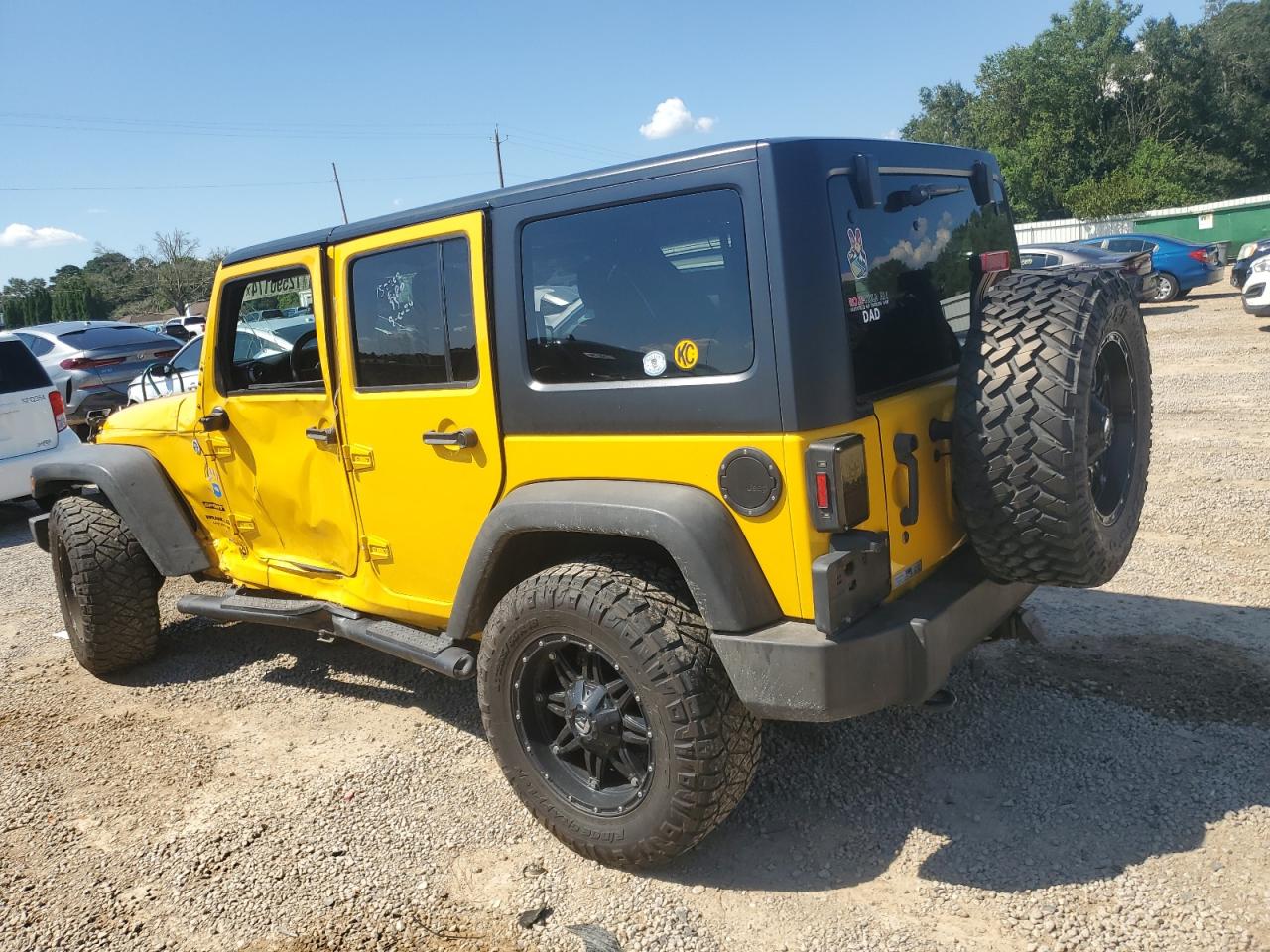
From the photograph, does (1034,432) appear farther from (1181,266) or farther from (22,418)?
(1181,266)

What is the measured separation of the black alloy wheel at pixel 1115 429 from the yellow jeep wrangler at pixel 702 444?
11 millimetres

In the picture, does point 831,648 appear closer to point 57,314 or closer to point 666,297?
point 666,297

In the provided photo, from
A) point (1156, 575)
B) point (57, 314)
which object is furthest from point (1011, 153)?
point (57, 314)

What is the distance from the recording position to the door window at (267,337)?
3.73m

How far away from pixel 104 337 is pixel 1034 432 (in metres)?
12.2

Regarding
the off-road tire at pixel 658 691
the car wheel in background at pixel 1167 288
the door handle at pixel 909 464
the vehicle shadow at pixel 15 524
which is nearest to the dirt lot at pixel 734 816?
the off-road tire at pixel 658 691

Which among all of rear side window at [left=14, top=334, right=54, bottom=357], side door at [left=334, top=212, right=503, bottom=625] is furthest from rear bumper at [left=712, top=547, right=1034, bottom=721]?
rear side window at [left=14, top=334, right=54, bottom=357]

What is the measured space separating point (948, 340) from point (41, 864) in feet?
11.7

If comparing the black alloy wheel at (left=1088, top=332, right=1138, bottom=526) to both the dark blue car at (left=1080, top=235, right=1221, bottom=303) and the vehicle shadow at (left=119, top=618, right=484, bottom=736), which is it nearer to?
the vehicle shadow at (left=119, top=618, right=484, bottom=736)

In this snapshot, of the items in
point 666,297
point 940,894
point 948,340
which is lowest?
A: point 940,894

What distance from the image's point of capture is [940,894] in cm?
270

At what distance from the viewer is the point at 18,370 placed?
7809mm

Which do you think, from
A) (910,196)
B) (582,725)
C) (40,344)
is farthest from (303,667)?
(40,344)

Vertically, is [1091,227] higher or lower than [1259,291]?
higher
